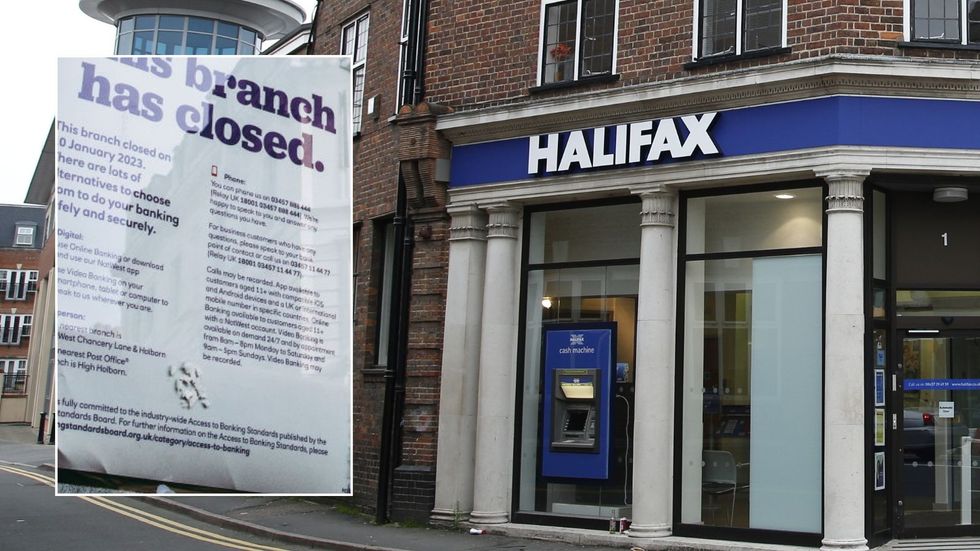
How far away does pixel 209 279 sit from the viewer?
11.7ft

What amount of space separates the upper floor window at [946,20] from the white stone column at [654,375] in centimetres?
309

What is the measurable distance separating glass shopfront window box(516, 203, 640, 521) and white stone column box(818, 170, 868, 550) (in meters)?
2.45

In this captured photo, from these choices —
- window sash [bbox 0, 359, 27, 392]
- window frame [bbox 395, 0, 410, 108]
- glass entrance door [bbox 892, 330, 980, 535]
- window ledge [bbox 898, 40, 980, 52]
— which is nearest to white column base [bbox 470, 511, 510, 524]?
glass entrance door [bbox 892, 330, 980, 535]

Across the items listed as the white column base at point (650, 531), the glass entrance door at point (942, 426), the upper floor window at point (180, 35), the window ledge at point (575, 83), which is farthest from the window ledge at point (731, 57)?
the upper floor window at point (180, 35)

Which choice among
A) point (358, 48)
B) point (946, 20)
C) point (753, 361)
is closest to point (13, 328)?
point (358, 48)

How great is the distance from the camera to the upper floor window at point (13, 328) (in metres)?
70.4

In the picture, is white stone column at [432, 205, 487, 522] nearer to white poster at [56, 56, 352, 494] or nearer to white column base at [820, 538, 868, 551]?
white column base at [820, 538, 868, 551]

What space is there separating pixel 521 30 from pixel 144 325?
33.2 ft

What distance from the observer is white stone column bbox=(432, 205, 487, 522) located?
12672 mm

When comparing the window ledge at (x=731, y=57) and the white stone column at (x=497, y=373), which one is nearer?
the window ledge at (x=731, y=57)

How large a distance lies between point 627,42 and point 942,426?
550 cm

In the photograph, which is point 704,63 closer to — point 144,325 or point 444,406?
point 444,406

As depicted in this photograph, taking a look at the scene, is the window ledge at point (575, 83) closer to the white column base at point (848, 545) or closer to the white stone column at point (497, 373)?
the white stone column at point (497, 373)

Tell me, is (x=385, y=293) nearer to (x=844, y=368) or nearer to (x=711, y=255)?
(x=711, y=255)
